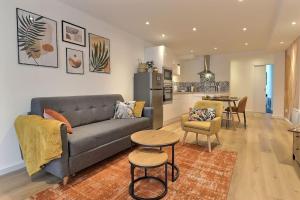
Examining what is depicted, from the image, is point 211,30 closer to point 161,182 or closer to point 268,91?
point 161,182

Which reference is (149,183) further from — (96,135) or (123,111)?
(123,111)

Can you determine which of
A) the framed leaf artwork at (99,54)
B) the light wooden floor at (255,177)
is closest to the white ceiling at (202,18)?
the framed leaf artwork at (99,54)

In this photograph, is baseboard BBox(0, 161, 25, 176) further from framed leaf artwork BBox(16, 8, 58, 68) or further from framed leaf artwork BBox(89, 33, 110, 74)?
framed leaf artwork BBox(89, 33, 110, 74)

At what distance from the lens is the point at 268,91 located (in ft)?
24.7

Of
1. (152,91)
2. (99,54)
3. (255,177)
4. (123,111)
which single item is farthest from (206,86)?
(255,177)

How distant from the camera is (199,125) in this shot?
10.1 feet

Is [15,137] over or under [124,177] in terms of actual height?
over

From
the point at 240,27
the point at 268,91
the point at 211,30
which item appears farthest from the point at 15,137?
the point at 268,91

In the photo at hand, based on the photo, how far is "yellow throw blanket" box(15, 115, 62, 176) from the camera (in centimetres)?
180

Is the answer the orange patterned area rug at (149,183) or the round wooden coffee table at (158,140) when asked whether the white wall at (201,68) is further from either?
the round wooden coffee table at (158,140)

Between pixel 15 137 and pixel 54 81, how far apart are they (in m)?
0.94

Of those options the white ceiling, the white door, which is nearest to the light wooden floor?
the white ceiling

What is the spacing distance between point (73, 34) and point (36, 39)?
65 centimetres

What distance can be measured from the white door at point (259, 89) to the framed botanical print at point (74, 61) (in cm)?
683
